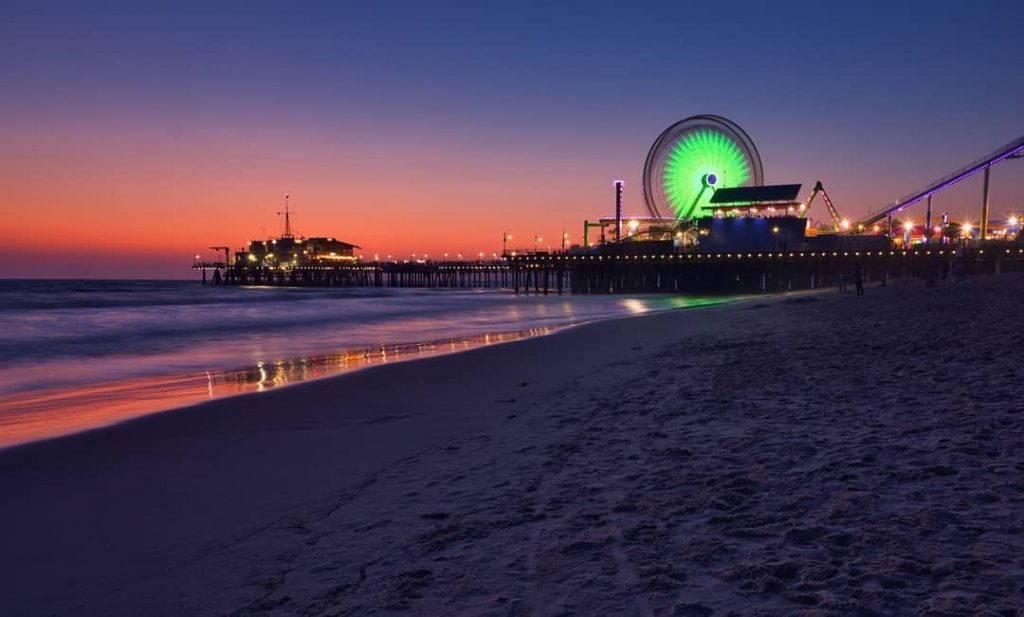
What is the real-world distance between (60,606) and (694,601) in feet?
10.5

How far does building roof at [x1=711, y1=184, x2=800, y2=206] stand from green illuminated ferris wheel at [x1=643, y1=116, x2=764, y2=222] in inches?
43.1

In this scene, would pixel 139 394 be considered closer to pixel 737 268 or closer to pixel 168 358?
pixel 168 358

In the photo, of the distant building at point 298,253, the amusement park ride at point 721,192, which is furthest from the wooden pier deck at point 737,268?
the distant building at point 298,253

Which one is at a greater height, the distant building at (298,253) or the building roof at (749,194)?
the building roof at (749,194)

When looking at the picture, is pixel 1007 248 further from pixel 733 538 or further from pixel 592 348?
pixel 733 538

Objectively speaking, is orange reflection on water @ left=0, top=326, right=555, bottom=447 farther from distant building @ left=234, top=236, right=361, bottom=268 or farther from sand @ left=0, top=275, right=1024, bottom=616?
distant building @ left=234, top=236, right=361, bottom=268

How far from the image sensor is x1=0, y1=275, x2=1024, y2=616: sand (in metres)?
3.07

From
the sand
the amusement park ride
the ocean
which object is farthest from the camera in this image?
the amusement park ride

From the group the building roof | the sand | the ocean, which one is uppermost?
the building roof

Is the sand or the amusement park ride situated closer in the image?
the sand

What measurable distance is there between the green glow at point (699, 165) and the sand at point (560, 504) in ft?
217

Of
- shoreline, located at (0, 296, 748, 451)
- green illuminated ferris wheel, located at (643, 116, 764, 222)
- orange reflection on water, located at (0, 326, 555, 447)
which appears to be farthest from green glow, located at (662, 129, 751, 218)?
orange reflection on water, located at (0, 326, 555, 447)

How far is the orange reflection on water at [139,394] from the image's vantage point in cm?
838

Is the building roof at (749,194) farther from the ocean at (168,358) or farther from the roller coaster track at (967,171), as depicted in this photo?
the ocean at (168,358)
